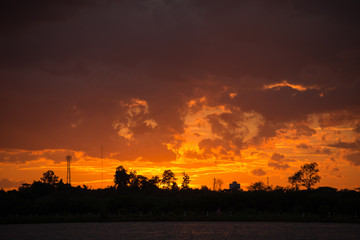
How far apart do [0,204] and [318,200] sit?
12622 cm

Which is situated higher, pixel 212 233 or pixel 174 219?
pixel 212 233

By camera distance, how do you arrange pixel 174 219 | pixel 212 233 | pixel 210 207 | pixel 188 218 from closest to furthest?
1. pixel 212 233
2. pixel 174 219
3. pixel 188 218
4. pixel 210 207

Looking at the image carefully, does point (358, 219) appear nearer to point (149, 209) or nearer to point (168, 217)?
point (168, 217)

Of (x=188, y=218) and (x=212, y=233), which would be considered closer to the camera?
(x=212, y=233)

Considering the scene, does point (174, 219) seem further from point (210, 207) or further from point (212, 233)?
point (212, 233)

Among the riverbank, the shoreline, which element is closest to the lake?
the shoreline

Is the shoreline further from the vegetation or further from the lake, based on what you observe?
the lake

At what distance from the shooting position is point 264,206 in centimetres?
15438

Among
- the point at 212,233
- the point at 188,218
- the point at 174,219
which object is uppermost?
the point at 212,233

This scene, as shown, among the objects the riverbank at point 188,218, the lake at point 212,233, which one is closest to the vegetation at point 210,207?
the riverbank at point 188,218

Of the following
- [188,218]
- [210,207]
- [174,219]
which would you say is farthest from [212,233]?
[210,207]

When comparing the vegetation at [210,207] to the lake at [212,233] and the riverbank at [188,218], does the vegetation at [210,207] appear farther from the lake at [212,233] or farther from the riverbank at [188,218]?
the lake at [212,233]

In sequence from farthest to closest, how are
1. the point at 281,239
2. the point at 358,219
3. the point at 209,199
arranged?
the point at 209,199, the point at 358,219, the point at 281,239

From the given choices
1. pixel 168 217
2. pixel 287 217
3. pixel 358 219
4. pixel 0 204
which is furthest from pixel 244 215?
pixel 0 204
